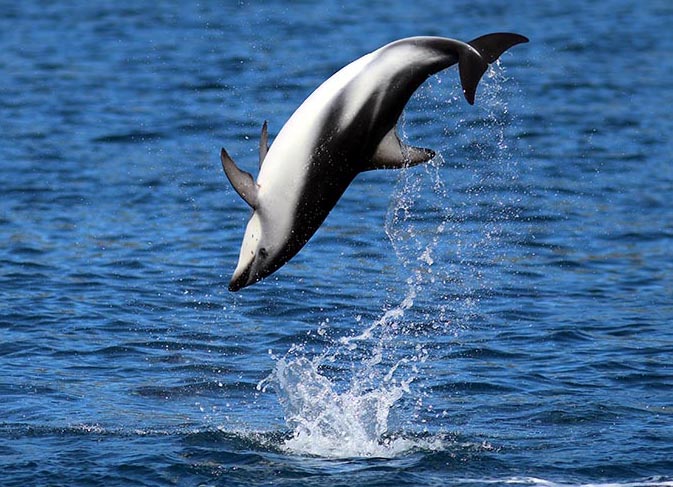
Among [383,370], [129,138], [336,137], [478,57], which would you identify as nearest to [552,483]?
[336,137]

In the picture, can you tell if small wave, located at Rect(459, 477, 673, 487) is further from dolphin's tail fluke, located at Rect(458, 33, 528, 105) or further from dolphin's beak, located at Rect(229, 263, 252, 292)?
dolphin's tail fluke, located at Rect(458, 33, 528, 105)

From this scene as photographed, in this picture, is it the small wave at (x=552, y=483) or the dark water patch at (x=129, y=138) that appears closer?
the small wave at (x=552, y=483)

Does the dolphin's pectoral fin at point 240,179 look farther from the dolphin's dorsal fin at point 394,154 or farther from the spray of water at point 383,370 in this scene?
the spray of water at point 383,370

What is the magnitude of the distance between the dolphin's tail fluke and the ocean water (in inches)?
77.5

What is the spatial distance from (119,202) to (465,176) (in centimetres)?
462

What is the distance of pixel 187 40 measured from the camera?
104 feet

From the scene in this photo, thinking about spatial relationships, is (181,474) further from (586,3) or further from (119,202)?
(586,3)

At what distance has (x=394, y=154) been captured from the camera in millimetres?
9188

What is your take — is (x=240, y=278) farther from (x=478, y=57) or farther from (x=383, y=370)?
(x=383, y=370)

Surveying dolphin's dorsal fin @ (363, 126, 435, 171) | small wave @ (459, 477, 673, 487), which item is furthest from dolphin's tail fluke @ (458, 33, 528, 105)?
small wave @ (459, 477, 673, 487)

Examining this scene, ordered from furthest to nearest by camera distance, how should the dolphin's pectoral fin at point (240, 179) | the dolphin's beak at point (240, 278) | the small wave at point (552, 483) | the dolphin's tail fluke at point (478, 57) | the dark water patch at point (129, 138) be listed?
1. the dark water patch at point (129, 138)
2. the dolphin's beak at point (240, 278)
3. the small wave at point (552, 483)
4. the dolphin's tail fluke at point (478, 57)
5. the dolphin's pectoral fin at point (240, 179)

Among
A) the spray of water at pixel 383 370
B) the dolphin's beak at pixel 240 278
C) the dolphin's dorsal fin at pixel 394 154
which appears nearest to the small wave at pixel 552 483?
the spray of water at pixel 383 370

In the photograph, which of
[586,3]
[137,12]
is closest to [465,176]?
[137,12]

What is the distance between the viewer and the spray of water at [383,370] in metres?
10.1
